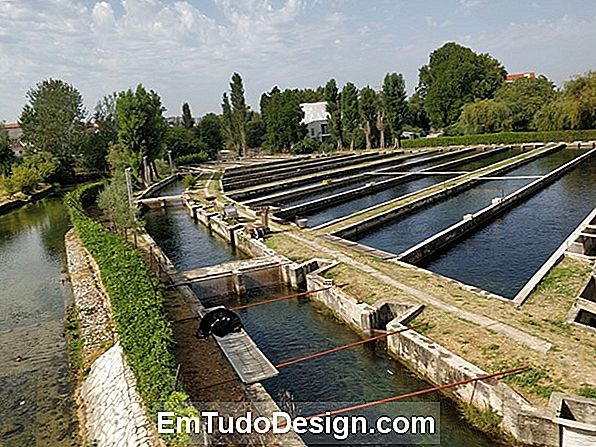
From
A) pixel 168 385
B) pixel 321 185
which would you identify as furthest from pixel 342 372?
pixel 321 185

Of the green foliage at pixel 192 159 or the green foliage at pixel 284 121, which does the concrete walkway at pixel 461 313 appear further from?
the green foliage at pixel 284 121

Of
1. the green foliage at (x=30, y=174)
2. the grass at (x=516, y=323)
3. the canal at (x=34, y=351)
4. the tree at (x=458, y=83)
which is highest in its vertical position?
the tree at (x=458, y=83)

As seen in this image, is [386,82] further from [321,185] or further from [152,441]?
[152,441]

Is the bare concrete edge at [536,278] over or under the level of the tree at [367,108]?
under

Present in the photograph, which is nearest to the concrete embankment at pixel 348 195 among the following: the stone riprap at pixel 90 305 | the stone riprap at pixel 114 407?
Result: the stone riprap at pixel 90 305

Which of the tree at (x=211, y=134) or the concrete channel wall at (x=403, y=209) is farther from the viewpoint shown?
the tree at (x=211, y=134)

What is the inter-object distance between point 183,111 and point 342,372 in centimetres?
6971

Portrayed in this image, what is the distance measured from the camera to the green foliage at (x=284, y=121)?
204ft

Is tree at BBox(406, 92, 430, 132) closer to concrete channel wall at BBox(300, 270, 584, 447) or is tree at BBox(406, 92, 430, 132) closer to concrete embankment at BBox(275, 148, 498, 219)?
concrete embankment at BBox(275, 148, 498, 219)

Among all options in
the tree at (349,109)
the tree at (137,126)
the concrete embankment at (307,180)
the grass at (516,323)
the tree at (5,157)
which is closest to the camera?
the grass at (516,323)

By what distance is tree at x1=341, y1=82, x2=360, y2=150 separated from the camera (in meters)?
57.9

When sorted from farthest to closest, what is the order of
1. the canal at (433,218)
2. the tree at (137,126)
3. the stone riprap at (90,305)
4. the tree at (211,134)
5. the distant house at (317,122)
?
the distant house at (317,122) < the tree at (211,134) < the tree at (137,126) < the canal at (433,218) < the stone riprap at (90,305)

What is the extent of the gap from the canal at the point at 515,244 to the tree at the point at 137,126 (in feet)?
94.9

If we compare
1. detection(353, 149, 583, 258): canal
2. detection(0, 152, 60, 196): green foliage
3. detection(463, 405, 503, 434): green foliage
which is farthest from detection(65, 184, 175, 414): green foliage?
detection(0, 152, 60, 196): green foliage
